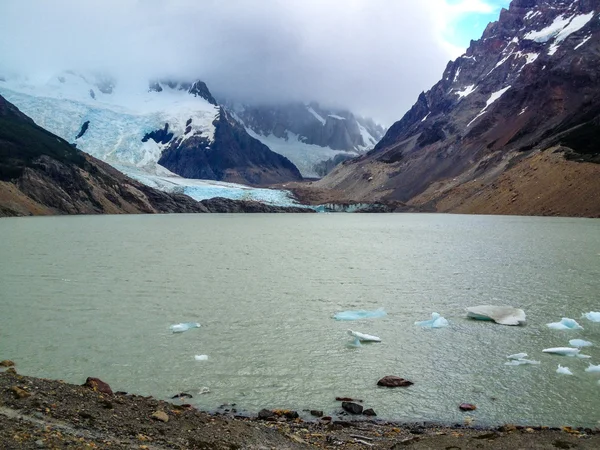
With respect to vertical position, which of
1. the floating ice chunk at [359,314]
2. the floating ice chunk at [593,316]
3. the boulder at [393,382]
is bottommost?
the boulder at [393,382]

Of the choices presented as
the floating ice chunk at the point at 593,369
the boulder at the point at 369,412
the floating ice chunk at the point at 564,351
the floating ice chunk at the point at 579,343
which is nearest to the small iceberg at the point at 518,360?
the floating ice chunk at the point at 564,351

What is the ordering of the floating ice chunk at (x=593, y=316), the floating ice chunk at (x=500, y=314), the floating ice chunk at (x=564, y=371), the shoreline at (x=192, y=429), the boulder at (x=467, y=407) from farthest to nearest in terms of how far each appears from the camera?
1. the floating ice chunk at (x=593, y=316)
2. the floating ice chunk at (x=500, y=314)
3. the floating ice chunk at (x=564, y=371)
4. the boulder at (x=467, y=407)
5. the shoreline at (x=192, y=429)

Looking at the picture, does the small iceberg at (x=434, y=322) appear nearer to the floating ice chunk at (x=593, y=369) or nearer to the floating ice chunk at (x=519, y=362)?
the floating ice chunk at (x=519, y=362)

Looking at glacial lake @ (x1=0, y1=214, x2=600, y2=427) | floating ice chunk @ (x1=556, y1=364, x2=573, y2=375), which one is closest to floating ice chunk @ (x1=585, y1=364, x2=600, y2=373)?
glacial lake @ (x1=0, y1=214, x2=600, y2=427)

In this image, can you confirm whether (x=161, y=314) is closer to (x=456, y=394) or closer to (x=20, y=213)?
(x=456, y=394)

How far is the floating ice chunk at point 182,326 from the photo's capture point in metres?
17.3

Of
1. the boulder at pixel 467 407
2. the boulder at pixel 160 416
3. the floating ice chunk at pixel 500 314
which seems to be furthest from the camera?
the floating ice chunk at pixel 500 314

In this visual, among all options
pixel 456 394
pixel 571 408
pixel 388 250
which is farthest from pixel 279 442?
pixel 388 250

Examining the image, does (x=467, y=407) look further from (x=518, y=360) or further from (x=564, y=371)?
(x=518, y=360)

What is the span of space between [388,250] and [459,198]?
335ft

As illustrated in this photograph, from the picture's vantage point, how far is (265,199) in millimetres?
183500

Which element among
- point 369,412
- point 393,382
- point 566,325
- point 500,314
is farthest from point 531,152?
point 369,412

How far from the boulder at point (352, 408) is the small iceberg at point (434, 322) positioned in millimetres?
7685

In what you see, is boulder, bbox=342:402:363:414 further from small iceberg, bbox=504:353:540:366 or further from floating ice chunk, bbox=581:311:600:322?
floating ice chunk, bbox=581:311:600:322
